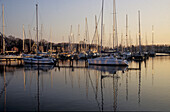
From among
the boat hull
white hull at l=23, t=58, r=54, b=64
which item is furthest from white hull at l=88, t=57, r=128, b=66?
white hull at l=23, t=58, r=54, b=64

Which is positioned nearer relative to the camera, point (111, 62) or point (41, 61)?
point (111, 62)

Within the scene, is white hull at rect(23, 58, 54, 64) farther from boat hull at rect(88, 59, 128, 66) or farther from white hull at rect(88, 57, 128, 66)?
white hull at rect(88, 57, 128, 66)

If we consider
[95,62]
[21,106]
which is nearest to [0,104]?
[21,106]

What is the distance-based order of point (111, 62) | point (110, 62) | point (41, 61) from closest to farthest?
point (111, 62) < point (110, 62) < point (41, 61)

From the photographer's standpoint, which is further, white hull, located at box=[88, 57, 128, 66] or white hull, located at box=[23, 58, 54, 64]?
white hull, located at box=[23, 58, 54, 64]

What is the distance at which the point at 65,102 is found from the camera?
42.8ft

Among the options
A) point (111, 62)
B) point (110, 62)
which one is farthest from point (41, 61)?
point (111, 62)

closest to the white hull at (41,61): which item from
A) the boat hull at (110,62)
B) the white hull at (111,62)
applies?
the boat hull at (110,62)

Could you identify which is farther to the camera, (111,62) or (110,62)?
(110,62)

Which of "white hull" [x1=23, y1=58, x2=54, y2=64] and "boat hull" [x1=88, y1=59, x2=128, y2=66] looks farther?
"white hull" [x1=23, y1=58, x2=54, y2=64]

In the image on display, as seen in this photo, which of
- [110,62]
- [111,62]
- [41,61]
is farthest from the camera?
[41,61]

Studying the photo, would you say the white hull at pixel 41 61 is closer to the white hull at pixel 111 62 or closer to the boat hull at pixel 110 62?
the boat hull at pixel 110 62

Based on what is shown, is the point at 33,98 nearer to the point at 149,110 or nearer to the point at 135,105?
the point at 135,105

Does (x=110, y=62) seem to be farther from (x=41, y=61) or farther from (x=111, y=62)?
(x=41, y=61)
